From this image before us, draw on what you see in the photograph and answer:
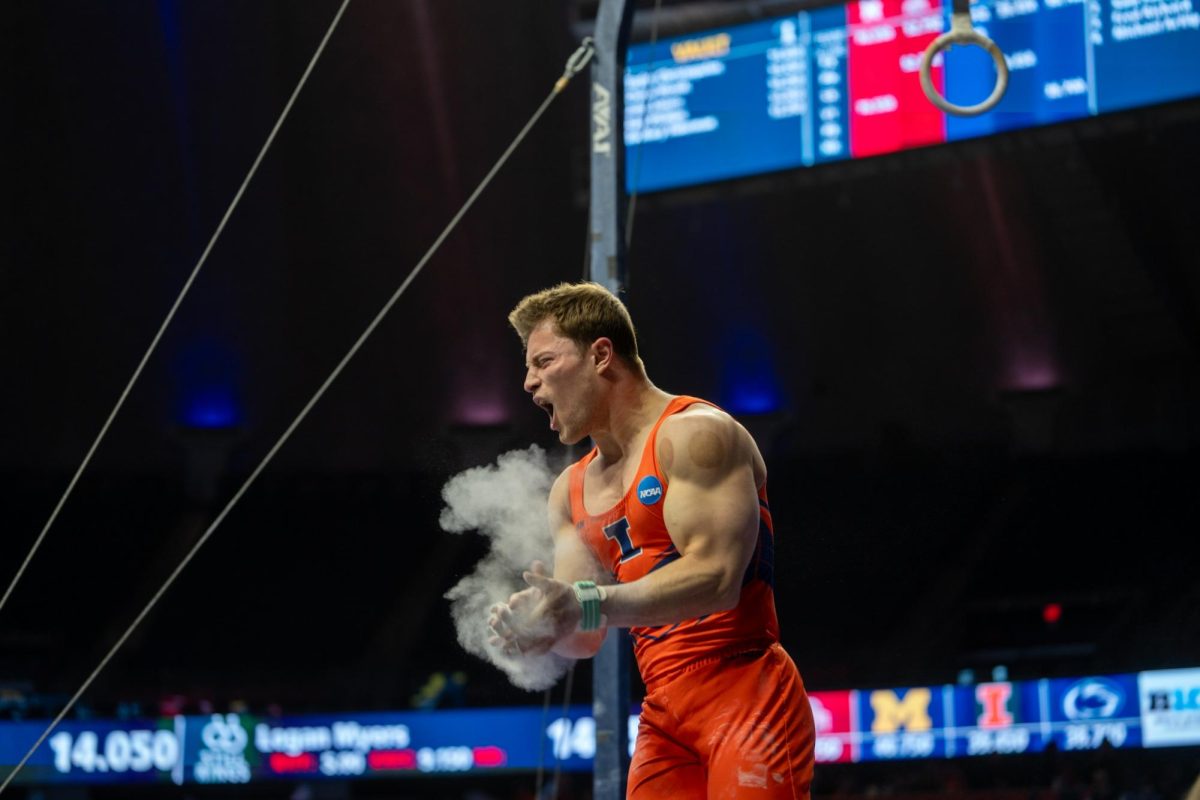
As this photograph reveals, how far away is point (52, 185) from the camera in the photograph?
13.1 meters

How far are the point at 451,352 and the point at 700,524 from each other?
1305cm

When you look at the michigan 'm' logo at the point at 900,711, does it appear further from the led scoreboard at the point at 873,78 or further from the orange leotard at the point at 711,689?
the orange leotard at the point at 711,689

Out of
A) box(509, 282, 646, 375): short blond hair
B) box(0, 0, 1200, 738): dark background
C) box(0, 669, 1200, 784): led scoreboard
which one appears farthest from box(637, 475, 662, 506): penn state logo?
box(0, 669, 1200, 784): led scoreboard

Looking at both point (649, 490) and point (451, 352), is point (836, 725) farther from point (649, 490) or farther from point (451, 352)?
point (649, 490)

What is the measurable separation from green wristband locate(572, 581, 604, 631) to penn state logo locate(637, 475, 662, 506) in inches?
14.7

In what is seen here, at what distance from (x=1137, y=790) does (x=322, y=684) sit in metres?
8.48

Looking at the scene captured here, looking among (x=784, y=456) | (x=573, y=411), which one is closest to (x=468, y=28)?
(x=784, y=456)

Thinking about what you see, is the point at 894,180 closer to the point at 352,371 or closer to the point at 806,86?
the point at 806,86

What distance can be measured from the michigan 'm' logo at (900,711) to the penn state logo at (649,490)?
10.5 m

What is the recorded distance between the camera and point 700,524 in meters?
2.76

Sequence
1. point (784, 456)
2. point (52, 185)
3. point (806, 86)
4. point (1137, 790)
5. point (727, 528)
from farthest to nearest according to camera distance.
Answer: point (784, 456) < point (52, 185) < point (1137, 790) < point (806, 86) < point (727, 528)

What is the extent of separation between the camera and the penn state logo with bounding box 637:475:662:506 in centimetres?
293

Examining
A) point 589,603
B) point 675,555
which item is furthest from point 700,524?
point 589,603

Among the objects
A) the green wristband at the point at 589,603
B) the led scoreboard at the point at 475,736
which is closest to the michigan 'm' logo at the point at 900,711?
the led scoreboard at the point at 475,736
